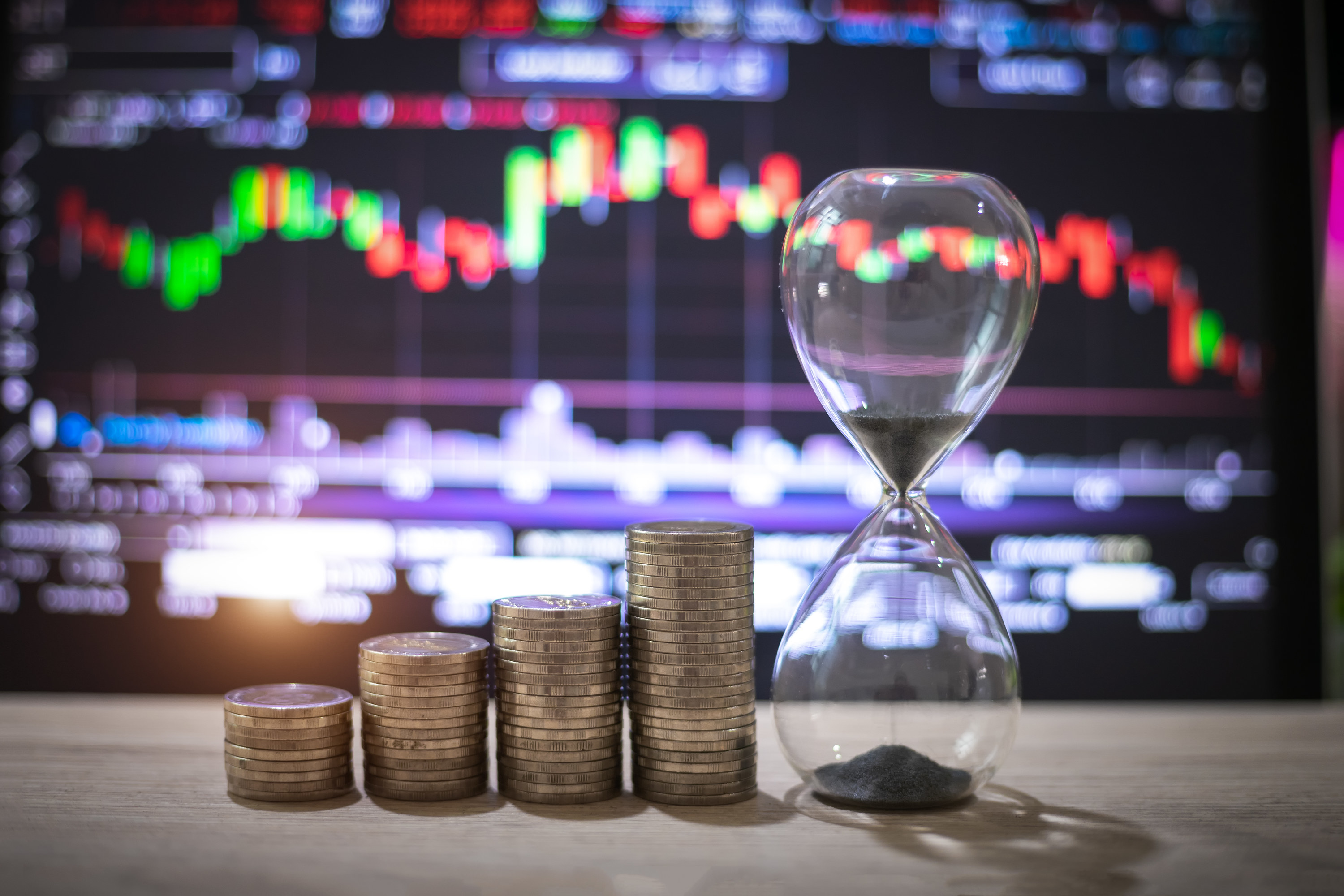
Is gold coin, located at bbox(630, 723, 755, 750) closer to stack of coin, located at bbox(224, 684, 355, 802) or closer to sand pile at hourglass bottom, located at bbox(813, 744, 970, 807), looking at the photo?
sand pile at hourglass bottom, located at bbox(813, 744, 970, 807)

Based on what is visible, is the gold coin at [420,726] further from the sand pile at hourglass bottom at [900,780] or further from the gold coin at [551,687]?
the sand pile at hourglass bottom at [900,780]

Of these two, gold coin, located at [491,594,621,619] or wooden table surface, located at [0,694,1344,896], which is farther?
gold coin, located at [491,594,621,619]

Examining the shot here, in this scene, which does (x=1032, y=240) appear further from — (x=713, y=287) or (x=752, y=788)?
(x=713, y=287)

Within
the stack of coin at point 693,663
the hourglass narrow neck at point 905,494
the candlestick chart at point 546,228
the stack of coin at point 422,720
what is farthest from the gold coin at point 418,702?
the candlestick chart at point 546,228

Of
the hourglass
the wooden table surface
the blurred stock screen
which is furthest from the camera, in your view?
the blurred stock screen

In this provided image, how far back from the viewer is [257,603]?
2.57 m

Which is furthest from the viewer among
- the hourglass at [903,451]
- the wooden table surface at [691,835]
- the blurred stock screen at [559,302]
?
the blurred stock screen at [559,302]

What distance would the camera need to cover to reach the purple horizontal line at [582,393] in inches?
100

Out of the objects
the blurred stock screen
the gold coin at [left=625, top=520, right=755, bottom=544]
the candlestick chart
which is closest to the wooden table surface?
the gold coin at [left=625, top=520, right=755, bottom=544]

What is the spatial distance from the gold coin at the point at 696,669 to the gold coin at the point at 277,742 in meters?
0.26

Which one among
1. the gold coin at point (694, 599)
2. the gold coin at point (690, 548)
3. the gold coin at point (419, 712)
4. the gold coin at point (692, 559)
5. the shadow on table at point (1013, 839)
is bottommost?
the shadow on table at point (1013, 839)

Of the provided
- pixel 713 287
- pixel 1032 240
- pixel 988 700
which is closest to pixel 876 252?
pixel 1032 240

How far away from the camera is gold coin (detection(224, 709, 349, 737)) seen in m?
0.91

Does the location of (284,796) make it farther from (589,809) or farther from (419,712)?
(589,809)
